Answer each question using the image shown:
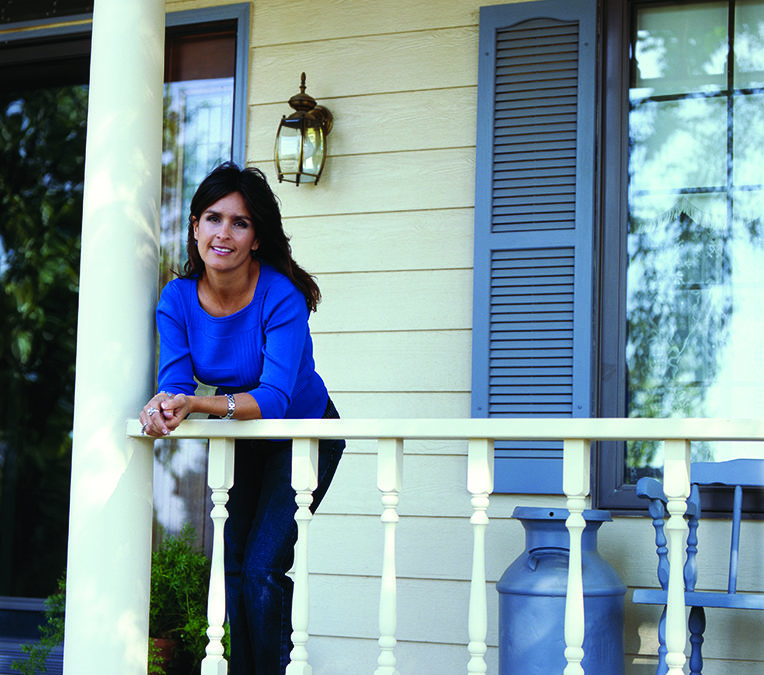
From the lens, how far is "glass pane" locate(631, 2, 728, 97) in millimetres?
3416

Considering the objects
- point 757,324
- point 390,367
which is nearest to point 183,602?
point 390,367

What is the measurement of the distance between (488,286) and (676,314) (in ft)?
2.07

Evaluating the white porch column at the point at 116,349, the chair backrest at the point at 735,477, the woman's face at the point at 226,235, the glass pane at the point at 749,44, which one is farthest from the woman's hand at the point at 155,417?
the glass pane at the point at 749,44

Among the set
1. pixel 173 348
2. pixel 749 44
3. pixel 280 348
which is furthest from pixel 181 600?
pixel 749 44

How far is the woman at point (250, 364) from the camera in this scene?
87.8 inches

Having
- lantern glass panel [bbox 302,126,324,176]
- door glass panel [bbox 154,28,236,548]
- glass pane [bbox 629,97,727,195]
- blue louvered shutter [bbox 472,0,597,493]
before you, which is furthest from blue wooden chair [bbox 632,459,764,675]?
door glass panel [bbox 154,28,236,548]

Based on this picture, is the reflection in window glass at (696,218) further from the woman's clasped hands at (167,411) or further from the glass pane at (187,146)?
the woman's clasped hands at (167,411)

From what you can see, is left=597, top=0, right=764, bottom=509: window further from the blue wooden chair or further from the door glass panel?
the door glass panel

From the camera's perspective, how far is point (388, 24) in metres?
3.67

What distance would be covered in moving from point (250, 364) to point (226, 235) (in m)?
0.30

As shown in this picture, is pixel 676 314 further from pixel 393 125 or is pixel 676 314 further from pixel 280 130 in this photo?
pixel 280 130

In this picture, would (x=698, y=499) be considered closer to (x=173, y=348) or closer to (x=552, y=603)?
(x=552, y=603)

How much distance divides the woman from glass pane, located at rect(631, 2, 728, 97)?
1.68 m

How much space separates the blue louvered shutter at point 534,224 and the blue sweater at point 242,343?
3.81 feet
